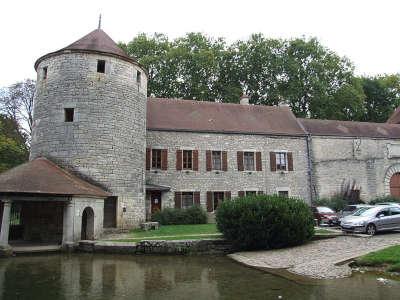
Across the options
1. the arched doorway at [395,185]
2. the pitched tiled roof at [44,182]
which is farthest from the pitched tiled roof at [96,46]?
the arched doorway at [395,185]

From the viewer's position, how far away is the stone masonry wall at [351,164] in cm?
2655

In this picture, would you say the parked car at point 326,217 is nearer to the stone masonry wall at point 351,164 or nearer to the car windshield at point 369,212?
the car windshield at point 369,212

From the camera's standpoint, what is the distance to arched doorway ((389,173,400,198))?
27578 millimetres

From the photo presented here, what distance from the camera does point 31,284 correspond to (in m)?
8.27

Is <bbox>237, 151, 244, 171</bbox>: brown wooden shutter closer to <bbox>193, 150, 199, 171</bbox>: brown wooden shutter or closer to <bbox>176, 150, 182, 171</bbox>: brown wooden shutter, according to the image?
<bbox>193, 150, 199, 171</bbox>: brown wooden shutter

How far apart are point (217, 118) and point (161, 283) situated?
742 inches

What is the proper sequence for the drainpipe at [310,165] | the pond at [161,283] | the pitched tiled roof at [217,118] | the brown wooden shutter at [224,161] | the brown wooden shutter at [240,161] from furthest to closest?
1. the drainpipe at [310,165]
2. the brown wooden shutter at [240,161]
3. the pitched tiled roof at [217,118]
4. the brown wooden shutter at [224,161]
5. the pond at [161,283]

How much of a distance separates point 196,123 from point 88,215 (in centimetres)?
1114

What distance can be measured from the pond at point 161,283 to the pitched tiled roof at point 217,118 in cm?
1397

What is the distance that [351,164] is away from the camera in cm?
2723

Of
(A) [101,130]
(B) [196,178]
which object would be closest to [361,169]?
(B) [196,178]

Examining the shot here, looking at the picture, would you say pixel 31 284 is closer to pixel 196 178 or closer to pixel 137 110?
pixel 137 110

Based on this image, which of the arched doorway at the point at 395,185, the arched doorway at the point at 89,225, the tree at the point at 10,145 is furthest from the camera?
the arched doorway at the point at 395,185

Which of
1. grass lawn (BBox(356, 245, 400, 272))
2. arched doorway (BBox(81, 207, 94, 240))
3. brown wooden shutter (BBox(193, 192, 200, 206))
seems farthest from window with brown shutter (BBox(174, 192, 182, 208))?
grass lawn (BBox(356, 245, 400, 272))
